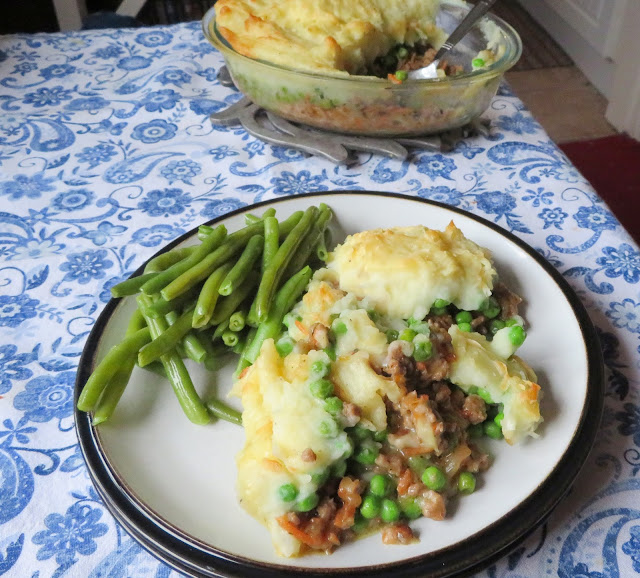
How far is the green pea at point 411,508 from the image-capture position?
121 cm

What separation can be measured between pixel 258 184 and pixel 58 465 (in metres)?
1.33

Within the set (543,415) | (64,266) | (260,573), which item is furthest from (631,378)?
(64,266)

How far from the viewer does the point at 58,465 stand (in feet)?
4.77

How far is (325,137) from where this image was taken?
2541 mm

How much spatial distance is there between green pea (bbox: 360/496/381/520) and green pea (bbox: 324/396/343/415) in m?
0.18

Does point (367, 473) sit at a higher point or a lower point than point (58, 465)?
higher

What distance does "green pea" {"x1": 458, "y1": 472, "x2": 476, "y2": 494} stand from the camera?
4.08ft

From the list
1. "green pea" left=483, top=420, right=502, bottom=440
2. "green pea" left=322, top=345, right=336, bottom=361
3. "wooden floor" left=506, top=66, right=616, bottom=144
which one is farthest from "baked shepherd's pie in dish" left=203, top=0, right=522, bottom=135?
→ "wooden floor" left=506, top=66, right=616, bottom=144

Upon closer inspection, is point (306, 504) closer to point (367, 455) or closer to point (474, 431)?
point (367, 455)

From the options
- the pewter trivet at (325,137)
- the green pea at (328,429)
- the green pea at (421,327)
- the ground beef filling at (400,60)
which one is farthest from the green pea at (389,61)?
the green pea at (328,429)

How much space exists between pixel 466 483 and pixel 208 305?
0.74 metres

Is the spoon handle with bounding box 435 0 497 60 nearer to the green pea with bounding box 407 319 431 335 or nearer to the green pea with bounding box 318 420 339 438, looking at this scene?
the green pea with bounding box 407 319 431 335

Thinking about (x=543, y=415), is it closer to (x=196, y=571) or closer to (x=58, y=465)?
(x=196, y=571)

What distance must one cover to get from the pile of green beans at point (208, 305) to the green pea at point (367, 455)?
32cm
